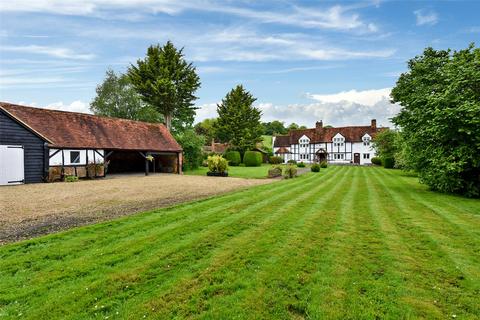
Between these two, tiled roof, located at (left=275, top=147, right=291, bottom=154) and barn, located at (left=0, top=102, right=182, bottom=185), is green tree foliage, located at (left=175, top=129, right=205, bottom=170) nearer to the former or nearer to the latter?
barn, located at (left=0, top=102, right=182, bottom=185)

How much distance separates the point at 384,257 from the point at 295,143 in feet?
196

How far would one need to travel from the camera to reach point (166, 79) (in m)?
36.8

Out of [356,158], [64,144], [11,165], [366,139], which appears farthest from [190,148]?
[366,139]

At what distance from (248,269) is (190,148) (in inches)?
1162

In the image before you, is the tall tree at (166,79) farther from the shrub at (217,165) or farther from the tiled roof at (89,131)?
the shrub at (217,165)

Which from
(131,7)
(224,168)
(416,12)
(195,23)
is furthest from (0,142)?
(416,12)

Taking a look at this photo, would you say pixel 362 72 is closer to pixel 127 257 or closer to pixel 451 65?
pixel 451 65

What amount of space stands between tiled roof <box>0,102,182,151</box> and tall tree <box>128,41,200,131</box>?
27.7ft

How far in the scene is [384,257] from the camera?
17.2 feet

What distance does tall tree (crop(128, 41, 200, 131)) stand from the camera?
37031 mm

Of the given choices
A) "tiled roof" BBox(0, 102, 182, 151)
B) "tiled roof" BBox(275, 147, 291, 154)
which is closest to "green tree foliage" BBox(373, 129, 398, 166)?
"tiled roof" BBox(275, 147, 291, 154)

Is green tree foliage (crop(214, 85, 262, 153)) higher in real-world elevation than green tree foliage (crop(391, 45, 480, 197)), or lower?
higher

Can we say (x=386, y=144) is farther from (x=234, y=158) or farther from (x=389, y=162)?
(x=234, y=158)

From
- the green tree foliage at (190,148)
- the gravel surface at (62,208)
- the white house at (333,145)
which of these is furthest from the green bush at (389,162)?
the gravel surface at (62,208)
